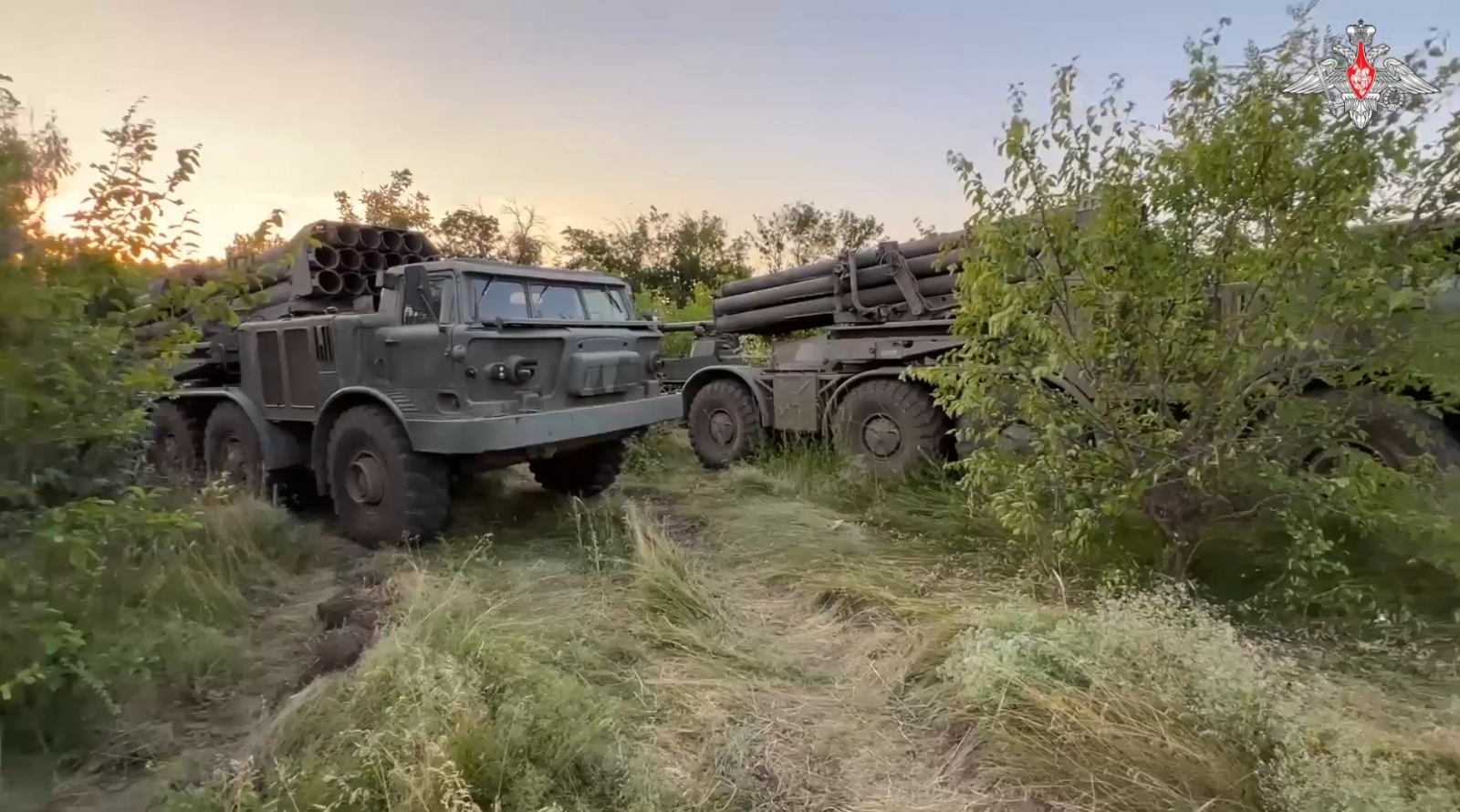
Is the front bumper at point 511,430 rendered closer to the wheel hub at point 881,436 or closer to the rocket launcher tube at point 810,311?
the wheel hub at point 881,436

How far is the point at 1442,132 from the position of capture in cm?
294

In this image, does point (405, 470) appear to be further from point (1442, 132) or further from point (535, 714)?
point (1442, 132)

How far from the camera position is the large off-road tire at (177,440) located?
656 cm

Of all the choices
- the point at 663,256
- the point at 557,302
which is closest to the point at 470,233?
the point at 663,256

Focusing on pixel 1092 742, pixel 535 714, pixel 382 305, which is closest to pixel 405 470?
pixel 382 305

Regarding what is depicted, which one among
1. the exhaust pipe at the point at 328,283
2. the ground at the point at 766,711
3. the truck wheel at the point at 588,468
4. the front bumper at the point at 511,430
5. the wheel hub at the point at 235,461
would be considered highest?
the exhaust pipe at the point at 328,283

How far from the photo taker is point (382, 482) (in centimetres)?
508

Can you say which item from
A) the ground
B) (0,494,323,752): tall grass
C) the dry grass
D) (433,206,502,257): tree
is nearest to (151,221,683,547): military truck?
(0,494,323,752): tall grass

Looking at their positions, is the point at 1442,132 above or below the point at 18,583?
above

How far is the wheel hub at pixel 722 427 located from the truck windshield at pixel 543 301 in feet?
6.87

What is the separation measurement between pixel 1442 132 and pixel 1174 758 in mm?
2512

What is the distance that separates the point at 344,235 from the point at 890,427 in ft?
15.0

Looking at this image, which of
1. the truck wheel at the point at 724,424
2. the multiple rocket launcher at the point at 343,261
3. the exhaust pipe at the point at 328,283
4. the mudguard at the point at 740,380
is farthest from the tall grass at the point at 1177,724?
the exhaust pipe at the point at 328,283

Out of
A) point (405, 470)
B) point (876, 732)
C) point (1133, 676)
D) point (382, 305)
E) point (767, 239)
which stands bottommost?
point (876, 732)
